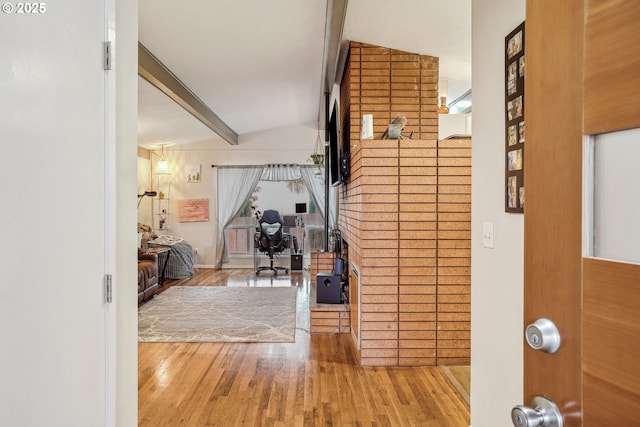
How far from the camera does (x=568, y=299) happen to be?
0.62 meters

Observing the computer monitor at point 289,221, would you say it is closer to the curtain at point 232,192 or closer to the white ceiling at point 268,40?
the curtain at point 232,192

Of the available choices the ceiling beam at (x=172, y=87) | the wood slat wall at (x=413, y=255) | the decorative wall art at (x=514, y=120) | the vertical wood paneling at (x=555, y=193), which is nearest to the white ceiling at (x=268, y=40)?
the ceiling beam at (x=172, y=87)

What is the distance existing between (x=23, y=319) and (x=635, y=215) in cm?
121

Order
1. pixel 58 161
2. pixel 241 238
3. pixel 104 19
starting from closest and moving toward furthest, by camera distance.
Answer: pixel 58 161 → pixel 104 19 → pixel 241 238

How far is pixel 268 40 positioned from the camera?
3.74 m

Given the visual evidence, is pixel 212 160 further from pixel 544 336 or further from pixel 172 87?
pixel 544 336

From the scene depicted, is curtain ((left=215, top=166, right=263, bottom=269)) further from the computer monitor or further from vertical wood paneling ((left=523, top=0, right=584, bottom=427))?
vertical wood paneling ((left=523, top=0, right=584, bottom=427))

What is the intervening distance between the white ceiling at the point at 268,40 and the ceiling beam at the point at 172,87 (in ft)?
0.25

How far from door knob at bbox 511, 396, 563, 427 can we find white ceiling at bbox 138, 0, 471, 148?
285cm

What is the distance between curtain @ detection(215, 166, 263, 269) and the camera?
26.4 ft

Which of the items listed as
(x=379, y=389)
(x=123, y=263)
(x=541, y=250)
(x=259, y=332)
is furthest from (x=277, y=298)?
(x=541, y=250)

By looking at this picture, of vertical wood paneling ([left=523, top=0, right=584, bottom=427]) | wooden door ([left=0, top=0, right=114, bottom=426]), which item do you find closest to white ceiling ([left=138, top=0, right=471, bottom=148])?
wooden door ([left=0, top=0, right=114, bottom=426])

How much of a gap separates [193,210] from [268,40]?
510 cm

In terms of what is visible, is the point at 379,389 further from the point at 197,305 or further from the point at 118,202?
Answer: the point at 197,305
